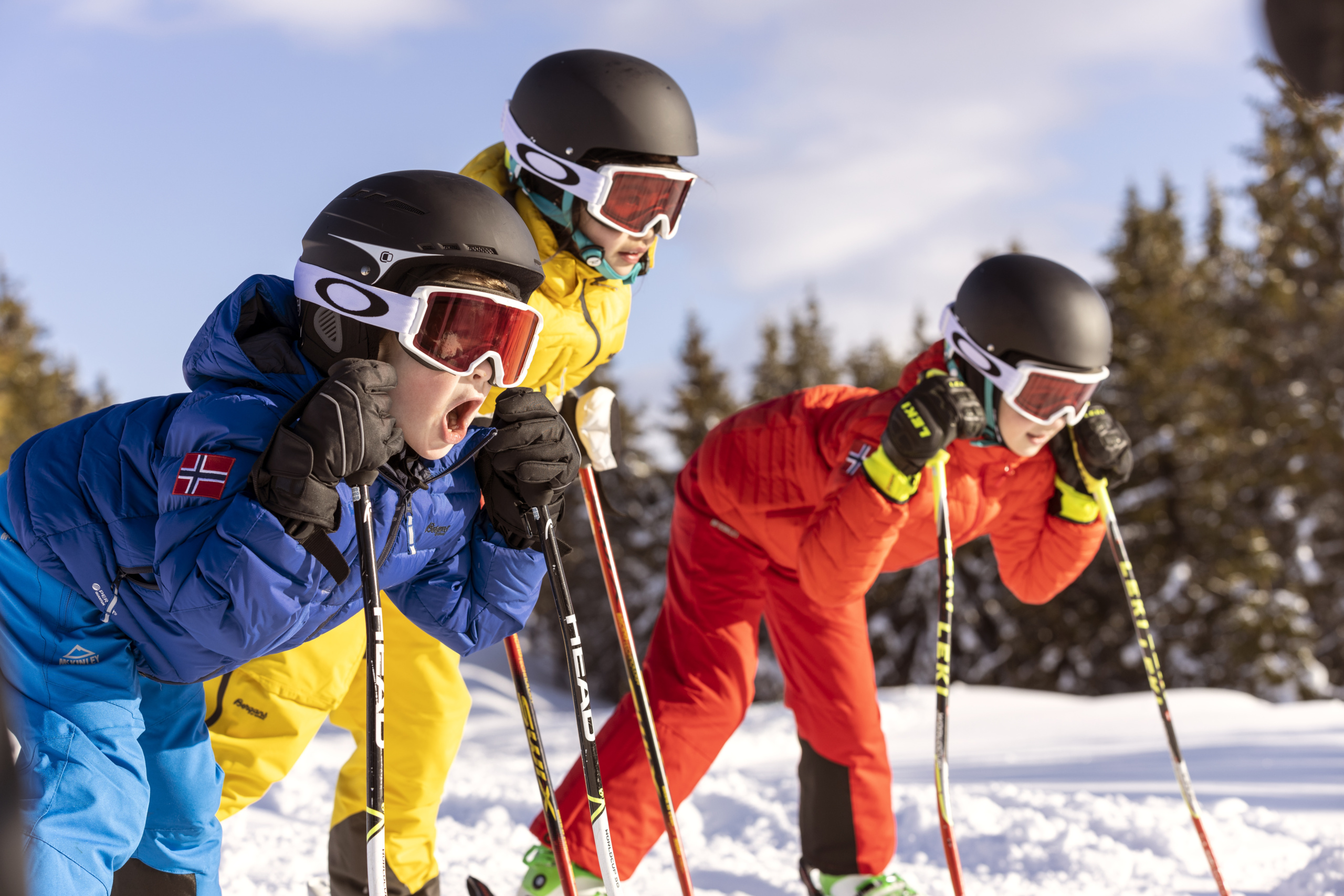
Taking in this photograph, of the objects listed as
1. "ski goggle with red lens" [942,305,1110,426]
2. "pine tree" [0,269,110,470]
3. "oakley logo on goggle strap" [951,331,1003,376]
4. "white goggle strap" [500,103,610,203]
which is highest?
"white goggle strap" [500,103,610,203]

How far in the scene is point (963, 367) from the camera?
389 cm

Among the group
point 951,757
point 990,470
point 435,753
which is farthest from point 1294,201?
point 435,753

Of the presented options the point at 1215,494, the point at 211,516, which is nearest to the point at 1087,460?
the point at 211,516

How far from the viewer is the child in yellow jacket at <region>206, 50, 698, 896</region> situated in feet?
11.0

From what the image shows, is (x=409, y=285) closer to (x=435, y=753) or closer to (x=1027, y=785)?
(x=435, y=753)

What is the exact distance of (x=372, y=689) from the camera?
7.32 ft

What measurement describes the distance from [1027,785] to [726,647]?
3.10m

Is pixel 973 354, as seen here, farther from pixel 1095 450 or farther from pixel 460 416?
pixel 460 416

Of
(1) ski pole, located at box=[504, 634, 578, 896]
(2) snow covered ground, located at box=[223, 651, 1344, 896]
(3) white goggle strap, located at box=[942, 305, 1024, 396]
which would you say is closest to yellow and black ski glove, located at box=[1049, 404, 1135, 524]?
→ (3) white goggle strap, located at box=[942, 305, 1024, 396]

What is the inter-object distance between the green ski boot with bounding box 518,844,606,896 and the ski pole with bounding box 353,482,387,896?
4.62 feet

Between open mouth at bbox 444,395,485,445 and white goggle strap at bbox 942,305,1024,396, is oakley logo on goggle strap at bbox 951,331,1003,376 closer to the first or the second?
white goggle strap at bbox 942,305,1024,396

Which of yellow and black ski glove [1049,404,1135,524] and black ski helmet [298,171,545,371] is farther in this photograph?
yellow and black ski glove [1049,404,1135,524]

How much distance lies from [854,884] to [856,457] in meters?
1.51

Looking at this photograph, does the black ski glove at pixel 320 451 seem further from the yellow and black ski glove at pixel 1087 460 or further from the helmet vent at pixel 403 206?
the yellow and black ski glove at pixel 1087 460
